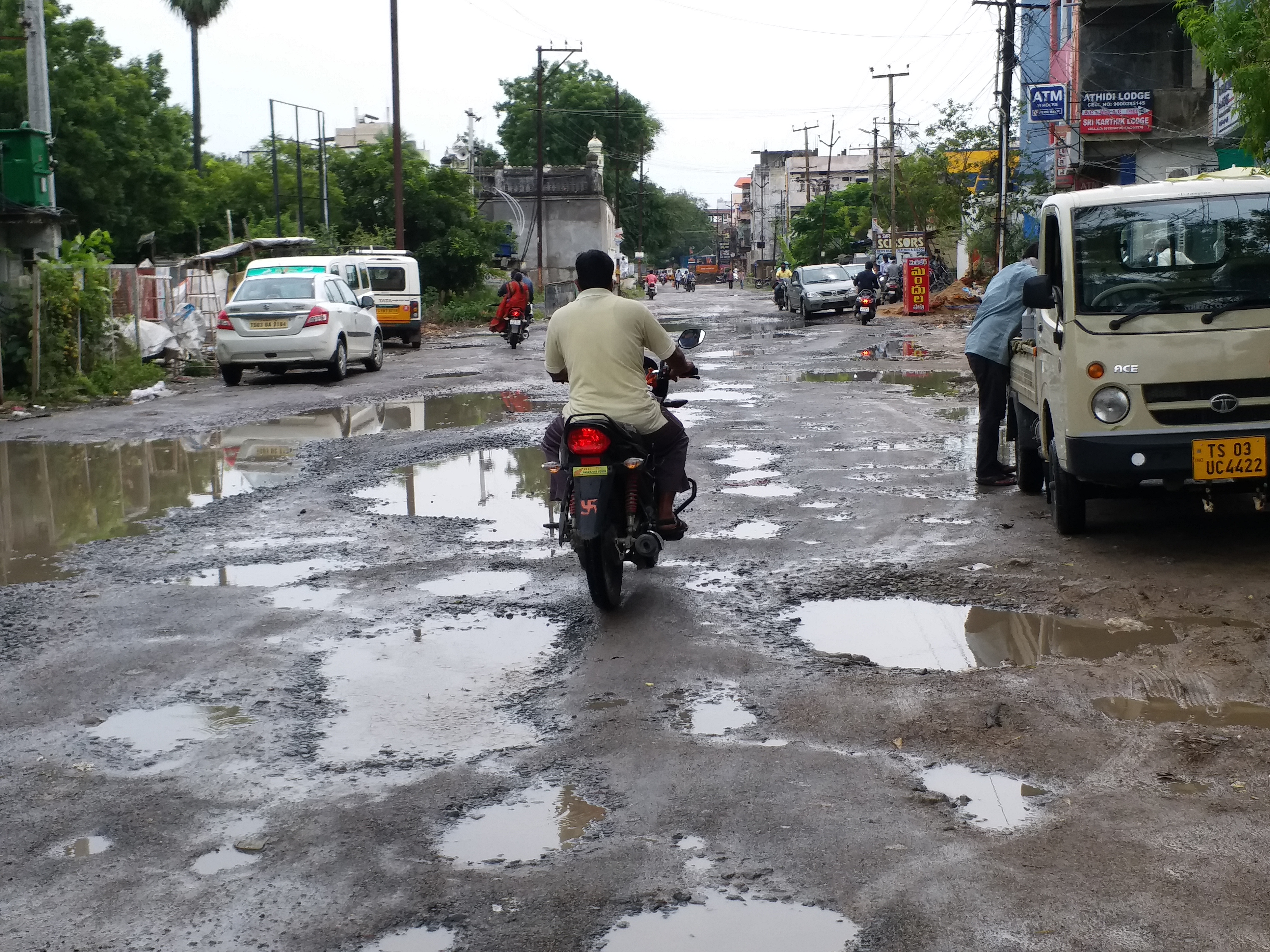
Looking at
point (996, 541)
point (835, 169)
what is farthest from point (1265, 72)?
point (835, 169)

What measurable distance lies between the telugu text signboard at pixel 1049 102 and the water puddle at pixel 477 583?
81.9 ft

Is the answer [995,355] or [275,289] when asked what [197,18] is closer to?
[275,289]

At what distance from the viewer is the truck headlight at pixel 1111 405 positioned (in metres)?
7.50

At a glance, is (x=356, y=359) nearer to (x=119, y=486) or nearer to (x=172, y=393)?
(x=172, y=393)

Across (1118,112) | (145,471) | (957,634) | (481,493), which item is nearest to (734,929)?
(957,634)

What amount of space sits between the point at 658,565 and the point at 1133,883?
14.8 ft

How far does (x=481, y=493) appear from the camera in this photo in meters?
10.7

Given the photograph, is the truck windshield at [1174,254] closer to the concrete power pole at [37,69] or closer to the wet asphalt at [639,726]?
the wet asphalt at [639,726]

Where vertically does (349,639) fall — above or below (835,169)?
below

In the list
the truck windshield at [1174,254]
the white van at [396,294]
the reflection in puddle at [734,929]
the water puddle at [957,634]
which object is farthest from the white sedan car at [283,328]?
the reflection in puddle at [734,929]

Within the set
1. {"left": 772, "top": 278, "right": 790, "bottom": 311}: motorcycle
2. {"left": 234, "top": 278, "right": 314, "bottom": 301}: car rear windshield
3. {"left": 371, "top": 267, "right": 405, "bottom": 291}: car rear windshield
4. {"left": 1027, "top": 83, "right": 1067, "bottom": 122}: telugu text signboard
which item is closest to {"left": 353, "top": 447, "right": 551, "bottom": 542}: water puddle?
{"left": 234, "top": 278, "right": 314, "bottom": 301}: car rear windshield

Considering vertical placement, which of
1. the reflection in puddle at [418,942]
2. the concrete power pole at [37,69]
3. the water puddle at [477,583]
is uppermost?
the concrete power pole at [37,69]

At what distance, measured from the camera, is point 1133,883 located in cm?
363

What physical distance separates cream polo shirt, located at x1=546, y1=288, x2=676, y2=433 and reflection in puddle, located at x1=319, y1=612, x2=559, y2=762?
1146mm
